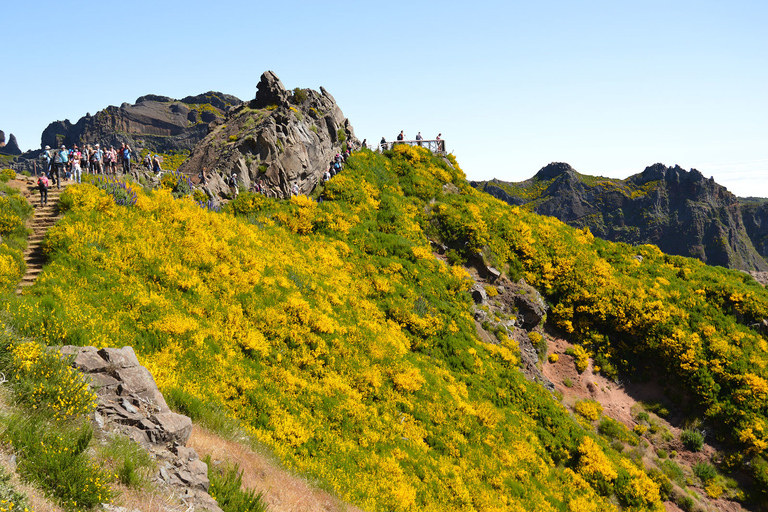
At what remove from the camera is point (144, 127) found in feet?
572

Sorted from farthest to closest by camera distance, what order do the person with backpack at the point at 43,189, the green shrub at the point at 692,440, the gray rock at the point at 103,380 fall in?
the green shrub at the point at 692,440 → the person with backpack at the point at 43,189 → the gray rock at the point at 103,380

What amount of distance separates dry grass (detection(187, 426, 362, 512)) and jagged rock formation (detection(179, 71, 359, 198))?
1829 cm

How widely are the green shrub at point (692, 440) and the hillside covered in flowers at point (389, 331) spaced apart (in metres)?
1.81

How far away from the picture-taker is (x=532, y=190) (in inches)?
7151

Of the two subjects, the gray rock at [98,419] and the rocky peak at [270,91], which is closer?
the gray rock at [98,419]

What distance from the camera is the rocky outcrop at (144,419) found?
7.64m

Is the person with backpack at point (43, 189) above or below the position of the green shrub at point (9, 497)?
above

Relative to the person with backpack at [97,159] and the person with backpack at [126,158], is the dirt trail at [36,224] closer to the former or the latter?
the person with backpack at [97,159]

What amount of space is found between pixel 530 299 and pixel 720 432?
532 inches

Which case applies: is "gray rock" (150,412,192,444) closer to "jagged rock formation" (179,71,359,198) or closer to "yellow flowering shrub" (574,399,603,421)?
"jagged rock formation" (179,71,359,198)

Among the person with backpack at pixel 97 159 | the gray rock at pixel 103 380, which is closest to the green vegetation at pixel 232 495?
the gray rock at pixel 103 380

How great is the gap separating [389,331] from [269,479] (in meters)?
11.7

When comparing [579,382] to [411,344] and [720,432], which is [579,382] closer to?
[720,432]

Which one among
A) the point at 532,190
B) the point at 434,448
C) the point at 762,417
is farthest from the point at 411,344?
the point at 532,190
